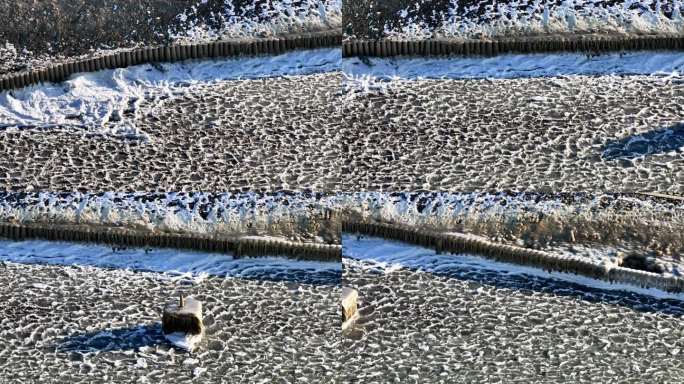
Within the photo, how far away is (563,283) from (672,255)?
0.50 m

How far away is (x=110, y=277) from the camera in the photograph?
6.27 meters

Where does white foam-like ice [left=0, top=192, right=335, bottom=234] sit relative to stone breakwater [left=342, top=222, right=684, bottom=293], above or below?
above

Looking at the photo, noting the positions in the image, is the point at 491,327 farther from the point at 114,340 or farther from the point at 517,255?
the point at 114,340

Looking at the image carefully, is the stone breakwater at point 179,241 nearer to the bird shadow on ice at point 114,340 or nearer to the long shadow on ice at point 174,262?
the long shadow on ice at point 174,262

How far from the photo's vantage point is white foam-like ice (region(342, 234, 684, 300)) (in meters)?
6.27

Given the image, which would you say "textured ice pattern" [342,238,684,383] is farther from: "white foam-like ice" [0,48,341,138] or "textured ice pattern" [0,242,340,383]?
"white foam-like ice" [0,48,341,138]

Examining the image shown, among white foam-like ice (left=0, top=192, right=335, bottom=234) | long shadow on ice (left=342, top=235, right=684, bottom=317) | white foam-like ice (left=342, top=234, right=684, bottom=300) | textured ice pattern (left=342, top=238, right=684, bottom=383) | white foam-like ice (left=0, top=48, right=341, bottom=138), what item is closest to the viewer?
textured ice pattern (left=342, top=238, right=684, bottom=383)

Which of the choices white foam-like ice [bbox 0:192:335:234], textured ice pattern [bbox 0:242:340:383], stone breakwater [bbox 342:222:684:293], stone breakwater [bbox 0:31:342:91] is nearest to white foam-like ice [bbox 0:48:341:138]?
stone breakwater [bbox 0:31:342:91]

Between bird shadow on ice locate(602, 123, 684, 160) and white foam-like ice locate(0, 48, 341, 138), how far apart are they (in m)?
1.52

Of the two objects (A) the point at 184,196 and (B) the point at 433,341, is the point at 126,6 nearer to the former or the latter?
(A) the point at 184,196

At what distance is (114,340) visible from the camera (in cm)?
586

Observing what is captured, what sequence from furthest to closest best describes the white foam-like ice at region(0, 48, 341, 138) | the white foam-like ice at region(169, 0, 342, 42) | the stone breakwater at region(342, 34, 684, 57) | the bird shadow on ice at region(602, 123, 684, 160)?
the white foam-like ice at region(169, 0, 342, 42) → the stone breakwater at region(342, 34, 684, 57) → the white foam-like ice at region(0, 48, 341, 138) → the bird shadow on ice at region(602, 123, 684, 160)

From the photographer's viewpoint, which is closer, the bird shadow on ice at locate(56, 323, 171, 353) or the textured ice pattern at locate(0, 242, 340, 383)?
the textured ice pattern at locate(0, 242, 340, 383)

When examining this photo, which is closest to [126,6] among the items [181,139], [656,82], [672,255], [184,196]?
[181,139]
